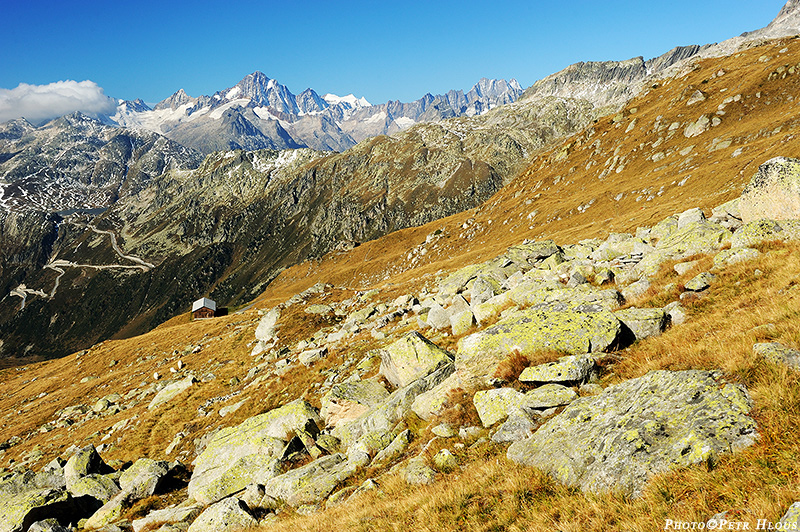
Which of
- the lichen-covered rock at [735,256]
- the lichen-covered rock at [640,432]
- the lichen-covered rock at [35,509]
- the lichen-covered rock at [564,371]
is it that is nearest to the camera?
the lichen-covered rock at [640,432]

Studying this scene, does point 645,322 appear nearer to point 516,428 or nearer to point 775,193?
point 516,428

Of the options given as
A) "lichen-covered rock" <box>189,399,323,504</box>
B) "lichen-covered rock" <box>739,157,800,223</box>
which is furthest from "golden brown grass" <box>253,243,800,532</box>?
"lichen-covered rock" <box>739,157,800,223</box>

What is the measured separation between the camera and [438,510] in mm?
7723

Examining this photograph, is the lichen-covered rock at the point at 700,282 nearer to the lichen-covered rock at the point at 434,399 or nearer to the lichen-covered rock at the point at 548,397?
the lichen-covered rock at the point at 548,397

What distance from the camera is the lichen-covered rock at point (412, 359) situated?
16.5 meters

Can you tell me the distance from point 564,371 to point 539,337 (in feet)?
8.31

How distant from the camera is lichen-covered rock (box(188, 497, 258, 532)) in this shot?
11.2 metres

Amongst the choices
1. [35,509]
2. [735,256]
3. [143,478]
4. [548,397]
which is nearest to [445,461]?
[548,397]

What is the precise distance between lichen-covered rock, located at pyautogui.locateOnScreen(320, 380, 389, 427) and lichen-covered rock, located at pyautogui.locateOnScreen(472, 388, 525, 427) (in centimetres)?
686

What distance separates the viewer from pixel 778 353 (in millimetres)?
7402

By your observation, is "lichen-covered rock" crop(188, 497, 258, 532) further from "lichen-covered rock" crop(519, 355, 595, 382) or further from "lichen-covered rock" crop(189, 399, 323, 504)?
"lichen-covered rock" crop(519, 355, 595, 382)

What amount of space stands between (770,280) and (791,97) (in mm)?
106124

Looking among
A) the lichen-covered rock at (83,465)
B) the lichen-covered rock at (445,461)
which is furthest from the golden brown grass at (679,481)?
the lichen-covered rock at (83,465)

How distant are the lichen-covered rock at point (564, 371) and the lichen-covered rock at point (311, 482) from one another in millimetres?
6816
